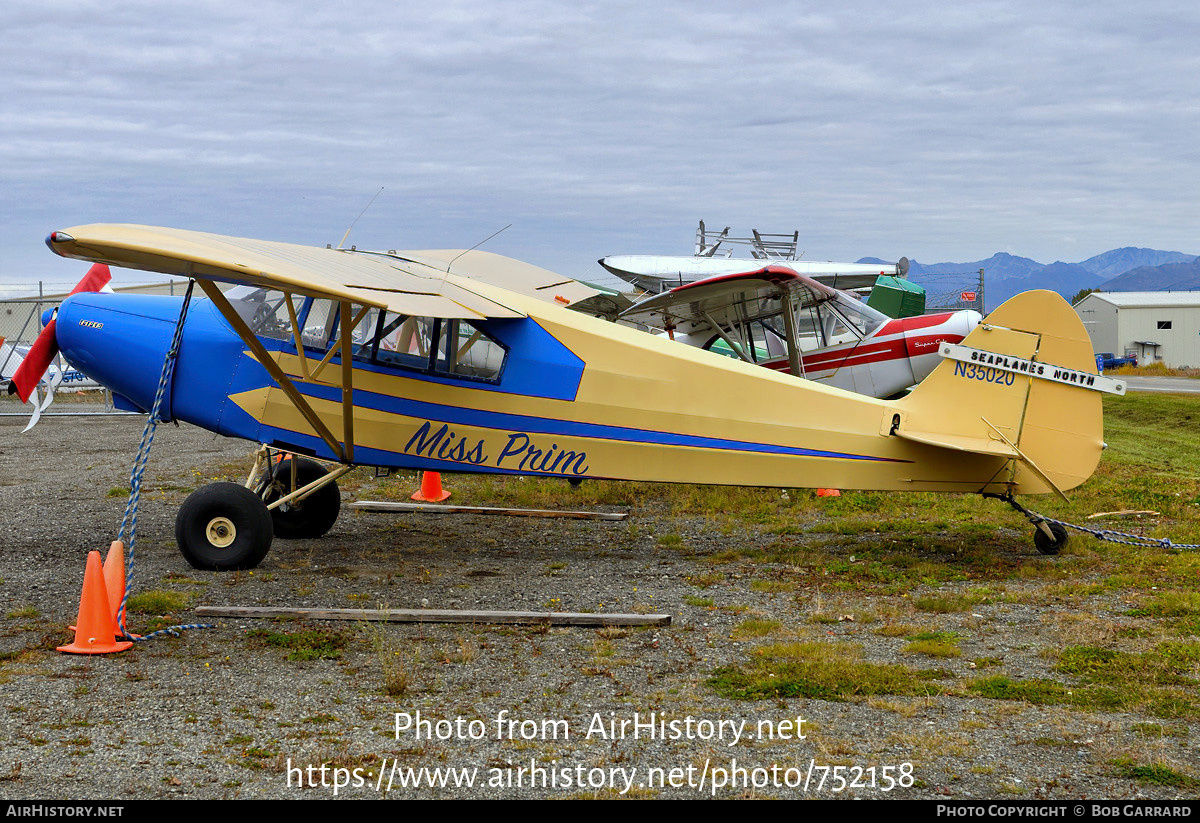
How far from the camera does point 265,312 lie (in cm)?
855

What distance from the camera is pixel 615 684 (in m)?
5.60

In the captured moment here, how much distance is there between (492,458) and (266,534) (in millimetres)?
1941

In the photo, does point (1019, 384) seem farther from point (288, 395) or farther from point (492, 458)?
point (288, 395)

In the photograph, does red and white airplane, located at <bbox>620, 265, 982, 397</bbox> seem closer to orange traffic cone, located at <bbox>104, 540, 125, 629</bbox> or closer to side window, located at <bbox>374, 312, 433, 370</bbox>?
side window, located at <bbox>374, 312, 433, 370</bbox>

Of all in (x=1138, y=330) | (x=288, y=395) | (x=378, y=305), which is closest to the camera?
(x=378, y=305)

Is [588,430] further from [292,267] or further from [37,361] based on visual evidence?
[37,361]

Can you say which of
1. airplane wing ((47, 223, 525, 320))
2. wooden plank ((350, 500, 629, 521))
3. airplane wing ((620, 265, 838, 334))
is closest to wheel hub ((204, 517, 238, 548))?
airplane wing ((47, 223, 525, 320))

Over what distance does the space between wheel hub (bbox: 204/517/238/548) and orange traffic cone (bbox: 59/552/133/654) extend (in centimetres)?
191

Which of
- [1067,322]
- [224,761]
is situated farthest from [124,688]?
[1067,322]

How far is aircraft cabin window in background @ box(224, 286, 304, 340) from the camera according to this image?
853 centimetres

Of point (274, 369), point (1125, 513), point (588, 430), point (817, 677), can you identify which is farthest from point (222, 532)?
point (1125, 513)

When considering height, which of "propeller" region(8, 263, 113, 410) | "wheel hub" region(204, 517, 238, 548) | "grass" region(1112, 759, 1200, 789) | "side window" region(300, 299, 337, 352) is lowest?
"grass" region(1112, 759, 1200, 789)

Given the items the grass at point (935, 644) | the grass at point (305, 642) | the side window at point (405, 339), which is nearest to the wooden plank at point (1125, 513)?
the grass at point (935, 644)

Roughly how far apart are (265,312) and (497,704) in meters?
4.71
